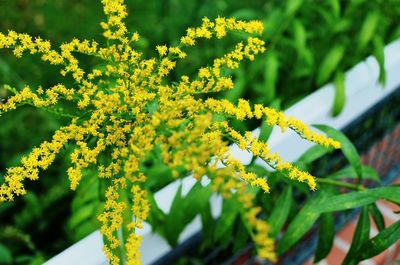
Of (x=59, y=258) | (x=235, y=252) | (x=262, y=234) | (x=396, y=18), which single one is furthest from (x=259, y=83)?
(x=262, y=234)

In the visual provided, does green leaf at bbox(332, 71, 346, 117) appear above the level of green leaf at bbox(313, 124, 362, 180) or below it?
above

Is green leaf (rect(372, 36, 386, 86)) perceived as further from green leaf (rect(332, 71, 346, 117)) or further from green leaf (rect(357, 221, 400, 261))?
green leaf (rect(357, 221, 400, 261))

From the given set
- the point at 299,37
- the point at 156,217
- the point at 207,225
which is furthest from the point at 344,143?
the point at 299,37

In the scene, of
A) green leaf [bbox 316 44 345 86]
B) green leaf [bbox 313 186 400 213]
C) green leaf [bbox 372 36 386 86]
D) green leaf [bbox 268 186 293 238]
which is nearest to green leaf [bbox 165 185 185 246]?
green leaf [bbox 268 186 293 238]

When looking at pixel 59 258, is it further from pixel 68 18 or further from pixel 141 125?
pixel 68 18

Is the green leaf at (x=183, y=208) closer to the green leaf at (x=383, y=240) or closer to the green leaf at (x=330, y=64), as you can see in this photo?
the green leaf at (x=383, y=240)

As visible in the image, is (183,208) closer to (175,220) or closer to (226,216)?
(175,220)
